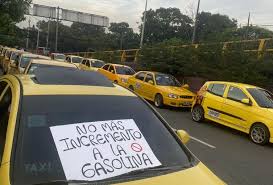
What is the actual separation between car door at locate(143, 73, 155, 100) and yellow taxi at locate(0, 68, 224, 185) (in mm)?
14101

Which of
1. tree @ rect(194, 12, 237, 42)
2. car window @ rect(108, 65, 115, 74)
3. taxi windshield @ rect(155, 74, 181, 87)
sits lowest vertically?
car window @ rect(108, 65, 115, 74)

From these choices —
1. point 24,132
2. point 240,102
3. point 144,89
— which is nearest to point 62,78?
point 24,132

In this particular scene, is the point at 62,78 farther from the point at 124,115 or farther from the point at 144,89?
the point at 144,89

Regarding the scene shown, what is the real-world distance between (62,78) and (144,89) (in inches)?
576

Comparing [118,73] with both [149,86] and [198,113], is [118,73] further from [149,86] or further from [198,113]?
[198,113]

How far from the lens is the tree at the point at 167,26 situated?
79562 millimetres

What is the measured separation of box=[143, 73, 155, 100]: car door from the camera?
18.2 meters

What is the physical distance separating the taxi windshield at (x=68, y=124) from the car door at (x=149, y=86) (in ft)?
46.3

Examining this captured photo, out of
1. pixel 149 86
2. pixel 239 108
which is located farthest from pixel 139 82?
pixel 239 108

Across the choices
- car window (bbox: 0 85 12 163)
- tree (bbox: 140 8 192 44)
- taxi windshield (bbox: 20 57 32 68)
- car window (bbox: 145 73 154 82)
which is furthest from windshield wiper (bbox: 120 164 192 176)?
tree (bbox: 140 8 192 44)

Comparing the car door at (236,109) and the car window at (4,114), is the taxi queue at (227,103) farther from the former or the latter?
the car window at (4,114)

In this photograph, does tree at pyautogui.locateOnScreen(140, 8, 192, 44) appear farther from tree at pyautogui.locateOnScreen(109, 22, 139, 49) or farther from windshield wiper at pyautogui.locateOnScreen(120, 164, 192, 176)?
windshield wiper at pyautogui.locateOnScreen(120, 164, 192, 176)

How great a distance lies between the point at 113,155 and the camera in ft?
10.6

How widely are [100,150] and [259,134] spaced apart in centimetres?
916
